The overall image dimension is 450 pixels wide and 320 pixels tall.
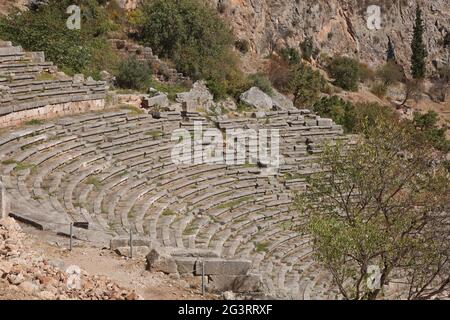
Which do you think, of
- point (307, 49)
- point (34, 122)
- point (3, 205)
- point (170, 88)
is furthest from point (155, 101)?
point (307, 49)

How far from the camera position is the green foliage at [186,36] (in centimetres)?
2842

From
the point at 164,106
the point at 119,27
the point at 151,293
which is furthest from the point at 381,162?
the point at 119,27

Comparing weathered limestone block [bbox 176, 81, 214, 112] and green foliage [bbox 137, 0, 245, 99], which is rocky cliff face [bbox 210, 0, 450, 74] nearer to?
green foliage [bbox 137, 0, 245, 99]

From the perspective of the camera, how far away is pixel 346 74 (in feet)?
139

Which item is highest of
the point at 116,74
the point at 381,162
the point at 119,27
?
the point at 119,27

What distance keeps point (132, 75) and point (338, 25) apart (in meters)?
26.1

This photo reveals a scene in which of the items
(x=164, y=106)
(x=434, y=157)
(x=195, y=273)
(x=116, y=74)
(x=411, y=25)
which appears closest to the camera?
(x=195, y=273)

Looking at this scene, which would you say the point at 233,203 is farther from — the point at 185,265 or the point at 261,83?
the point at 261,83

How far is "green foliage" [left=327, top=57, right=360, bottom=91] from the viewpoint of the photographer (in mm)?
42250

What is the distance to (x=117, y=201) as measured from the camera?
601 inches

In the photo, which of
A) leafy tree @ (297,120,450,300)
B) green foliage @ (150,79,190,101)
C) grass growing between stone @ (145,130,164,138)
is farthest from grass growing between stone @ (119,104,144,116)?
leafy tree @ (297,120,450,300)

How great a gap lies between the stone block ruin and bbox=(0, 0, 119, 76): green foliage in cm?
202

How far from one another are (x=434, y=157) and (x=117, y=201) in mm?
9110
